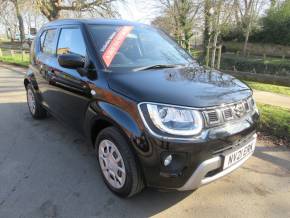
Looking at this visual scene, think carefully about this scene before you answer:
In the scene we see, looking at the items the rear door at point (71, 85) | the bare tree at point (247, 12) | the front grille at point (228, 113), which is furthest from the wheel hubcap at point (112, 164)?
the bare tree at point (247, 12)

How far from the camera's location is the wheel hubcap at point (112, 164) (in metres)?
2.65

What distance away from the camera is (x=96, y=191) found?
296 cm

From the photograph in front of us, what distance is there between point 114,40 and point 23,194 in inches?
78.0

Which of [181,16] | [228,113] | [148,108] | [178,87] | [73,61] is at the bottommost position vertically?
→ [228,113]

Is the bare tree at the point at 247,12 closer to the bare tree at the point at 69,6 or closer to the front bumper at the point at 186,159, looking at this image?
the bare tree at the point at 69,6

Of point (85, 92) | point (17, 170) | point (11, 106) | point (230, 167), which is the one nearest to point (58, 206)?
point (17, 170)

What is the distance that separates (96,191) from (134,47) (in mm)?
1748

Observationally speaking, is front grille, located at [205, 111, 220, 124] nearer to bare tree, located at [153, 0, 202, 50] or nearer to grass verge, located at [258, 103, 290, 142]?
grass verge, located at [258, 103, 290, 142]

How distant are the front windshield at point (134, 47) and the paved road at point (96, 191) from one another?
1399 mm

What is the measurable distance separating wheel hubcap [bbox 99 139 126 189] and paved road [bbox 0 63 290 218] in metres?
0.19

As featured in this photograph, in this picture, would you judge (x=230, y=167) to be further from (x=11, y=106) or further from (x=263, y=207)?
(x=11, y=106)

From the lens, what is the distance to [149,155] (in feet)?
7.57

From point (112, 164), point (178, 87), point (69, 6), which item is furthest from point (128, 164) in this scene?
point (69, 6)

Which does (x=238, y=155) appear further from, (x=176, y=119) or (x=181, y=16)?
(x=181, y=16)
